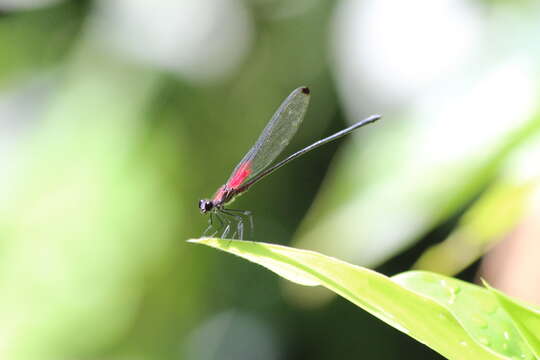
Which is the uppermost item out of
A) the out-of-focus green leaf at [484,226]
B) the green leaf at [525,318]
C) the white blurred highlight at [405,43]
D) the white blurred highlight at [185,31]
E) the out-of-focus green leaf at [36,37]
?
the out-of-focus green leaf at [36,37]

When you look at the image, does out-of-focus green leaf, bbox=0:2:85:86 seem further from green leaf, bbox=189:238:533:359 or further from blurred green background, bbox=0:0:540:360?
green leaf, bbox=189:238:533:359

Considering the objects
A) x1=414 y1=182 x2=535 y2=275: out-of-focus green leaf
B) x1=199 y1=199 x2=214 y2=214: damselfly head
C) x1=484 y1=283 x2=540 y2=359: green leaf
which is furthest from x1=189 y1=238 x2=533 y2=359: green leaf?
x1=199 y1=199 x2=214 y2=214: damselfly head

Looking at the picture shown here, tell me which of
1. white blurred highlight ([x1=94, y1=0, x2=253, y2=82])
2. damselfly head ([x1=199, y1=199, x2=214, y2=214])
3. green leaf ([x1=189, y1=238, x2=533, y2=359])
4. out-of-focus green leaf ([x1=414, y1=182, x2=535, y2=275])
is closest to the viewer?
Result: green leaf ([x1=189, y1=238, x2=533, y2=359])

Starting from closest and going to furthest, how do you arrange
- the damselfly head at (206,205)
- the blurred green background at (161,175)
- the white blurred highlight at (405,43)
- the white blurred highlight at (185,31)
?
the damselfly head at (206,205), the white blurred highlight at (405,43), the blurred green background at (161,175), the white blurred highlight at (185,31)

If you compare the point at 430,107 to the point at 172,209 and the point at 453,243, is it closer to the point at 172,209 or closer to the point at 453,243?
the point at 453,243

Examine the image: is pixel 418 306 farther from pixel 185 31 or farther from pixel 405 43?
pixel 185 31

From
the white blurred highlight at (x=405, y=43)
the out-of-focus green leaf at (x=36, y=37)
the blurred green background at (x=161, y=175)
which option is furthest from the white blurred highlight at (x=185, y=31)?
the white blurred highlight at (x=405, y=43)

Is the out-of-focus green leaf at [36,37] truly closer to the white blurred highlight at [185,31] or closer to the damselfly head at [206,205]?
the white blurred highlight at [185,31]
